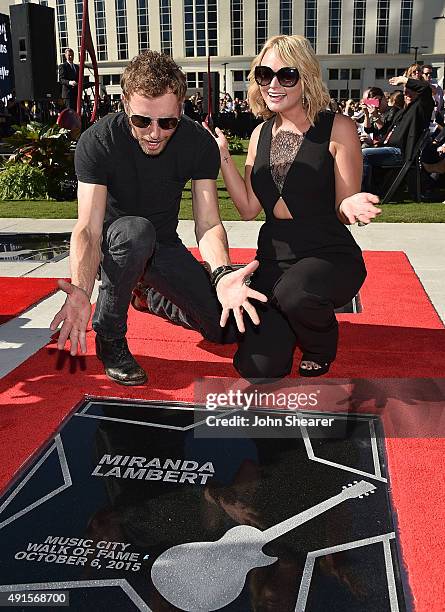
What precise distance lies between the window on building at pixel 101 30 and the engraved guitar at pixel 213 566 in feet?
247

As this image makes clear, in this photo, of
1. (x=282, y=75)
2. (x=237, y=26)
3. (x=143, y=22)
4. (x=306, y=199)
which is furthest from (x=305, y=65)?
(x=143, y=22)

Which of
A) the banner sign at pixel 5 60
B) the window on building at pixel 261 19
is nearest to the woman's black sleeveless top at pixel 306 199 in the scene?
the banner sign at pixel 5 60

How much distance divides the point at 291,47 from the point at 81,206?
1.09m

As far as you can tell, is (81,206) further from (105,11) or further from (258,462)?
(105,11)

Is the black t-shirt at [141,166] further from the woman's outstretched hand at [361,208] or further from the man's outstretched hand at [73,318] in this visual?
the man's outstretched hand at [73,318]

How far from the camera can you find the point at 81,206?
9.05 feet

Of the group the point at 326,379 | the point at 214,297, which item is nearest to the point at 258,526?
the point at 326,379

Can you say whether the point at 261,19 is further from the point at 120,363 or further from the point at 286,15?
the point at 120,363

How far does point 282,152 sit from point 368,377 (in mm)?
1066

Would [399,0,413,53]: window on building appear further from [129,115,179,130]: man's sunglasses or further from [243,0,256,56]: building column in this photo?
[129,115,179,130]: man's sunglasses

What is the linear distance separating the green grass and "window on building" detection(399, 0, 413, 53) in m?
65.8

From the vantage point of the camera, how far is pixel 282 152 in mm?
2910

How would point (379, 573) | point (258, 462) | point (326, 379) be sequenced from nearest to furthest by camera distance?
point (379, 573)
point (258, 462)
point (326, 379)

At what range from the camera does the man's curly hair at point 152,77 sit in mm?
2518
